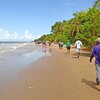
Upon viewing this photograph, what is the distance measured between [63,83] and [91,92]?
69.5 inches

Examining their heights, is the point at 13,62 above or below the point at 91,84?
below

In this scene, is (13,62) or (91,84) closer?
(91,84)

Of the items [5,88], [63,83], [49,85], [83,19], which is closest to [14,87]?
[5,88]

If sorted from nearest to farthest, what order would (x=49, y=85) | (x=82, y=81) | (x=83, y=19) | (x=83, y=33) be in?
(x=49, y=85)
(x=82, y=81)
(x=83, y=33)
(x=83, y=19)

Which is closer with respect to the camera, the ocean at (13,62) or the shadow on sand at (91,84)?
the shadow on sand at (91,84)

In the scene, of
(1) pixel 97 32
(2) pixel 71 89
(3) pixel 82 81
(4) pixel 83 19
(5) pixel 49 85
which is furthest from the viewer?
(4) pixel 83 19

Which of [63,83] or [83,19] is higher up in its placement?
[83,19]

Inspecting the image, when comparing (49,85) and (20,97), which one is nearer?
(20,97)

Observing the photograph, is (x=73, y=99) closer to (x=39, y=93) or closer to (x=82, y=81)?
(x=39, y=93)

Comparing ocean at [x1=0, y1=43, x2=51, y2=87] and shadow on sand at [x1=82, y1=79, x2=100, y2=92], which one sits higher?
shadow on sand at [x1=82, y1=79, x2=100, y2=92]

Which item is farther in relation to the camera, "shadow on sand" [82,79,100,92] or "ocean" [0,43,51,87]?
"ocean" [0,43,51,87]

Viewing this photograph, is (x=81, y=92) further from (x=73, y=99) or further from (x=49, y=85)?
(x=49, y=85)

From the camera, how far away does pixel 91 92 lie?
8.07 m

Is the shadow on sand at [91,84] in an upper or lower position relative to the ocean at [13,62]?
upper
